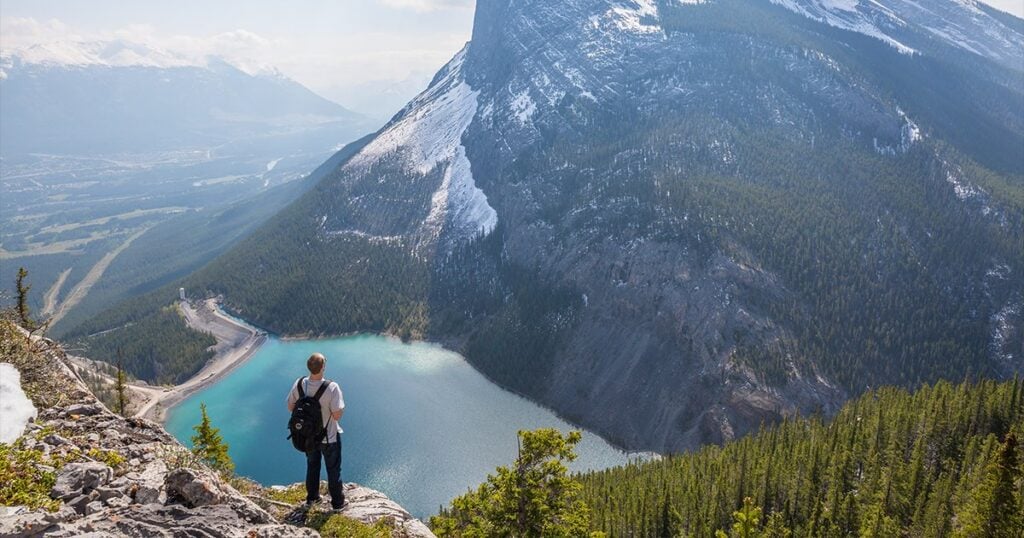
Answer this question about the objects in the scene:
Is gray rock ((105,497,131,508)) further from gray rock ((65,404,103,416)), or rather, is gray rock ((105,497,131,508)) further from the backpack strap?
gray rock ((65,404,103,416))

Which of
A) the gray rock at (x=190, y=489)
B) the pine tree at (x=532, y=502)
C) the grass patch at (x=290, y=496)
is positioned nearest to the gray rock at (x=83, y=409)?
the gray rock at (x=190, y=489)

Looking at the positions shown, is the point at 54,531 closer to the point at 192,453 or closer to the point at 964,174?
the point at 192,453

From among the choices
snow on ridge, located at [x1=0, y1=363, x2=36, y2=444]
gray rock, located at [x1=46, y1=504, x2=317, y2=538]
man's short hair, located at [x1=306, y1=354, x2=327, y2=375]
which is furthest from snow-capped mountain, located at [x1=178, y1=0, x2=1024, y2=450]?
snow on ridge, located at [x1=0, y1=363, x2=36, y2=444]

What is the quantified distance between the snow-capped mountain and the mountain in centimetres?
52

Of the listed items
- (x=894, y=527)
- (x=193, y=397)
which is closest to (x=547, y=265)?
(x=193, y=397)

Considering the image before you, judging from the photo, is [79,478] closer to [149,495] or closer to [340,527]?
[149,495]

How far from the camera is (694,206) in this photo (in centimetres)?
14050

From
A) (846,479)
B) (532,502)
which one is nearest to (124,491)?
(532,502)

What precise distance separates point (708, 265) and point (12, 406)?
125m

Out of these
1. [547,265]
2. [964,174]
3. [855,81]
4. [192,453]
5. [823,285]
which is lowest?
[547,265]

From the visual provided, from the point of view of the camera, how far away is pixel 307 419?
17.7 metres

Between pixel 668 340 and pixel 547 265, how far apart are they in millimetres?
45255

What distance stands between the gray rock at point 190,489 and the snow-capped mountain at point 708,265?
341 ft

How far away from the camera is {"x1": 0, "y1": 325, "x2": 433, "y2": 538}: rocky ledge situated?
45.7 feet
